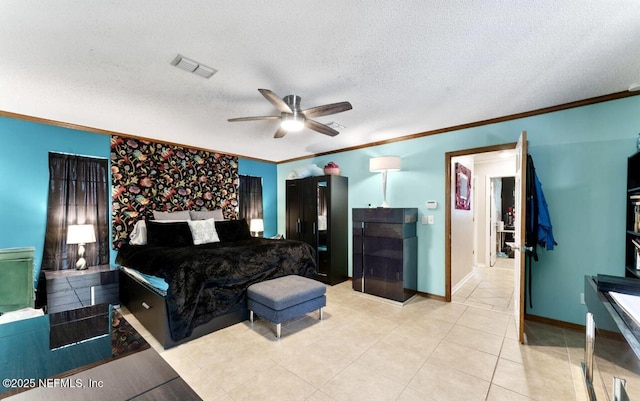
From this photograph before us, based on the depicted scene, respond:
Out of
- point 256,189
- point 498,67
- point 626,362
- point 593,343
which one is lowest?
point 593,343

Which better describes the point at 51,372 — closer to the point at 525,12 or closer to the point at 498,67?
the point at 525,12

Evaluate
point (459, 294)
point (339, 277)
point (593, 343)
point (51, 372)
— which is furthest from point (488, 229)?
point (51, 372)

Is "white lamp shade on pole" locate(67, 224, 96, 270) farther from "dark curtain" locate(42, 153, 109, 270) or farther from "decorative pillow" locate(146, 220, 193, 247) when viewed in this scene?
"decorative pillow" locate(146, 220, 193, 247)

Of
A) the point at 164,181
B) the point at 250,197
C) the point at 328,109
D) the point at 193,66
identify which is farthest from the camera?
the point at 250,197

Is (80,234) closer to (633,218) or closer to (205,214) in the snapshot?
(205,214)

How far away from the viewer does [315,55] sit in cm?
192

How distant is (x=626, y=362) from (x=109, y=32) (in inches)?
129

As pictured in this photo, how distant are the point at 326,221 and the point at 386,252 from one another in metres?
1.22

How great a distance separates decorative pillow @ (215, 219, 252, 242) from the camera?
4051 millimetres

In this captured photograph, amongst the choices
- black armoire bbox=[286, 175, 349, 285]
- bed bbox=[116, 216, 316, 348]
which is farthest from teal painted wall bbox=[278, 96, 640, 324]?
bed bbox=[116, 216, 316, 348]

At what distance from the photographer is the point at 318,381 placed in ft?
6.46

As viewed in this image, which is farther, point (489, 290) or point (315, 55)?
point (489, 290)

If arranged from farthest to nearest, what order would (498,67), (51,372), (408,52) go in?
(498,67)
(408,52)
(51,372)

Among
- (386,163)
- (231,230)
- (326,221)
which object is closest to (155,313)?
(231,230)
